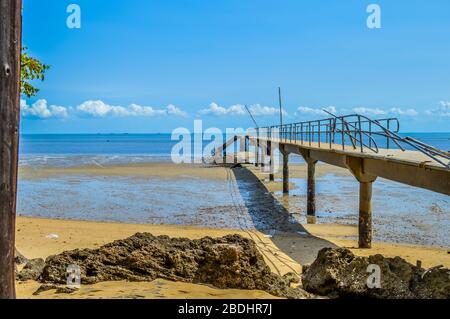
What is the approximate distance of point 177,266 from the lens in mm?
5930

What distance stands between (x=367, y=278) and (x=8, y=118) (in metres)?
4.58

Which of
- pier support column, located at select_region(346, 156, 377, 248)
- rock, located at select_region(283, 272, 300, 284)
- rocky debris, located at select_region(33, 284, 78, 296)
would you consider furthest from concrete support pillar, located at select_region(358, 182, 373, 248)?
rocky debris, located at select_region(33, 284, 78, 296)

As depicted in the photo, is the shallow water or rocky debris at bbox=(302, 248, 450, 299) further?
the shallow water

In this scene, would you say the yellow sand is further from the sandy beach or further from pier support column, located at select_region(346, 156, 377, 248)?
pier support column, located at select_region(346, 156, 377, 248)

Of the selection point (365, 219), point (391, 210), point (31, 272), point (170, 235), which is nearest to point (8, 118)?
point (31, 272)

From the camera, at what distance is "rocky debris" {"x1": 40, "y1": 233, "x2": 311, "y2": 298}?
5607mm

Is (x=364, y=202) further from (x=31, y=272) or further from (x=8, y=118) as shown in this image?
(x=8, y=118)

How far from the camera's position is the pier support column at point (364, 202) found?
11.6 meters

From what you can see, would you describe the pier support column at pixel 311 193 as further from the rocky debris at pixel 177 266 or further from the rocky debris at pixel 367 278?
the rocky debris at pixel 177 266

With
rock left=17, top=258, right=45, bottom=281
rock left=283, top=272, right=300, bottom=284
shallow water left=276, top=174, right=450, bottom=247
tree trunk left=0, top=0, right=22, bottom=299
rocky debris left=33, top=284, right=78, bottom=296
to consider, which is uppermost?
tree trunk left=0, top=0, right=22, bottom=299

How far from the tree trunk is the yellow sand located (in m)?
1.70
